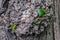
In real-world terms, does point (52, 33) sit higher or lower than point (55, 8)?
lower

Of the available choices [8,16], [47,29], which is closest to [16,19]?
[8,16]

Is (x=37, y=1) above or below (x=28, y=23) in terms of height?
above

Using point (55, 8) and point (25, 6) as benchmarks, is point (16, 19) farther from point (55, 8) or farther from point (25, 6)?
point (55, 8)

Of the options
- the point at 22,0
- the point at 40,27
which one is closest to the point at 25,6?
the point at 22,0

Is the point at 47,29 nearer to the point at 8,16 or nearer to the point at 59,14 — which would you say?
the point at 59,14

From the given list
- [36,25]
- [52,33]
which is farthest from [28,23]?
[52,33]

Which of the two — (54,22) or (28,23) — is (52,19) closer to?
(54,22)

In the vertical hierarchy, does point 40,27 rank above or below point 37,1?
below
